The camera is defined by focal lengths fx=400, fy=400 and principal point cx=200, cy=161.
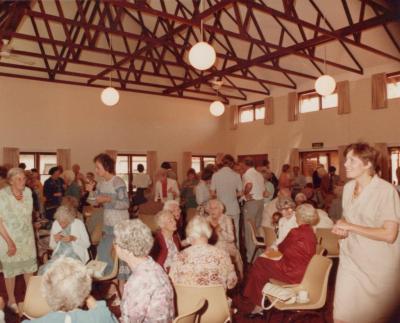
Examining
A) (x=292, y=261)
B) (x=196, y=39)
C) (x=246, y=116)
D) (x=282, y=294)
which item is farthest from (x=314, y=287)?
(x=246, y=116)

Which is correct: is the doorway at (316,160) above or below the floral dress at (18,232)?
above

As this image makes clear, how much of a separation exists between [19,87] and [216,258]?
977 centimetres

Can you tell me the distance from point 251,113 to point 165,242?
11.4 meters

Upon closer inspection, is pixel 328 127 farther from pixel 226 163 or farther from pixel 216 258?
pixel 216 258

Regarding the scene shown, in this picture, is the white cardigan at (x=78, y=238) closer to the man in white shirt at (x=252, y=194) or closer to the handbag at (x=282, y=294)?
the handbag at (x=282, y=294)

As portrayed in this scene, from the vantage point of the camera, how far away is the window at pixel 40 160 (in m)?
10.8

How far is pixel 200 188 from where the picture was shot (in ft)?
21.4

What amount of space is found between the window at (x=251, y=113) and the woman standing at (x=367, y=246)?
11736 mm

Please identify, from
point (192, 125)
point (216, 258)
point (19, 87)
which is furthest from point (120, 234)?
point (192, 125)

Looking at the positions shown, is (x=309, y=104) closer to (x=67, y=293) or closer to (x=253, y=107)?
(x=253, y=107)

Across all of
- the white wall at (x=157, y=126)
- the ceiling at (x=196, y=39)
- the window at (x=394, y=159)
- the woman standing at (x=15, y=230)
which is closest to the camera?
the woman standing at (x=15, y=230)

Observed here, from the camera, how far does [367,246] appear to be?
213 cm

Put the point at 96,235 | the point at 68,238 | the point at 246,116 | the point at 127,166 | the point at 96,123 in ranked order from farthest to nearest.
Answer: the point at 246,116 < the point at 127,166 < the point at 96,123 < the point at 96,235 < the point at 68,238

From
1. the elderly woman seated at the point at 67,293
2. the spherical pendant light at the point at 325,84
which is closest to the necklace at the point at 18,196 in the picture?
the elderly woman seated at the point at 67,293
